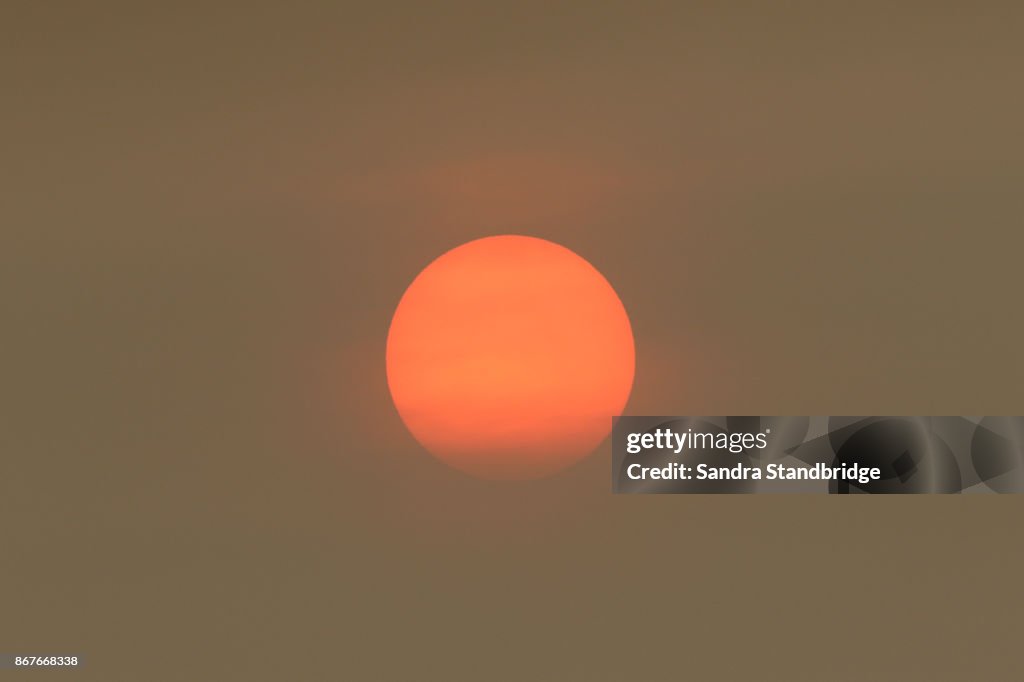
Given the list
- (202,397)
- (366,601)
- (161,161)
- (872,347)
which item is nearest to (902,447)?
(872,347)

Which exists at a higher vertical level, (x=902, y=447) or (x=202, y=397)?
(x=202, y=397)

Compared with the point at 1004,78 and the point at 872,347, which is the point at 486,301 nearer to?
the point at 872,347

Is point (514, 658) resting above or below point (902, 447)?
below

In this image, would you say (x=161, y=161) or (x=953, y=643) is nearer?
(x=953, y=643)

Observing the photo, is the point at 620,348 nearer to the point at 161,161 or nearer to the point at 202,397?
the point at 202,397

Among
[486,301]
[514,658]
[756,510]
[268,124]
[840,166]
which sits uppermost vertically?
[268,124]

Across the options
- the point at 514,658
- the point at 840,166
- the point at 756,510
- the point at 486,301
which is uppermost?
the point at 840,166

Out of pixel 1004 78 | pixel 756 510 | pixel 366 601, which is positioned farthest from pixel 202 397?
pixel 1004 78

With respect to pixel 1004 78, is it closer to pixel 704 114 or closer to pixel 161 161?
pixel 704 114
